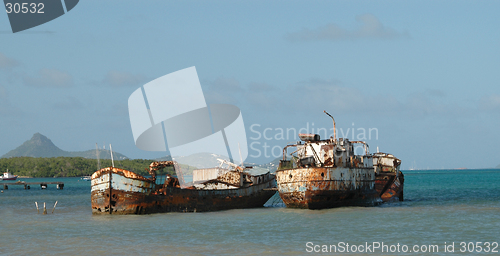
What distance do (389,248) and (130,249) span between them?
42.9 feet

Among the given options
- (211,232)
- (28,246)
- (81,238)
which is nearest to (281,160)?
(211,232)

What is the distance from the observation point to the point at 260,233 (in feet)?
105

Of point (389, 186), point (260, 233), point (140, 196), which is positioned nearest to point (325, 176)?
point (260, 233)

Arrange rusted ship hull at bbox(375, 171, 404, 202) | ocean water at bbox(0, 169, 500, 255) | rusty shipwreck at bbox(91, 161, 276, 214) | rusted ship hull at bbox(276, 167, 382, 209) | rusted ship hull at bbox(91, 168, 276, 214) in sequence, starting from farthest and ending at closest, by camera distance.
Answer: rusted ship hull at bbox(375, 171, 404, 202)
rusted ship hull at bbox(276, 167, 382, 209)
rusty shipwreck at bbox(91, 161, 276, 214)
rusted ship hull at bbox(91, 168, 276, 214)
ocean water at bbox(0, 169, 500, 255)

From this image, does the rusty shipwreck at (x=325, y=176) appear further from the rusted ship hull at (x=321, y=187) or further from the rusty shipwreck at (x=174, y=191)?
the rusty shipwreck at (x=174, y=191)

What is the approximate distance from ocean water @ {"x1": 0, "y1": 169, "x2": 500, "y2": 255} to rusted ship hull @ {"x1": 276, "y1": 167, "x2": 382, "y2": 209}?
100cm

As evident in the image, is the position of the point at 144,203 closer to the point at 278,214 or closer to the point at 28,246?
the point at 278,214

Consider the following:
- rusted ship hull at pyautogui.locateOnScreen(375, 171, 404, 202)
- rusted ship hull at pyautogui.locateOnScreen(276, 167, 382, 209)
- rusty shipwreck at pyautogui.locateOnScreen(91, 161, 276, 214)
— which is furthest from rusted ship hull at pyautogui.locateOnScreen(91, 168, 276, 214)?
rusted ship hull at pyautogui.locateOnScreen(375, 171, 404, 202)

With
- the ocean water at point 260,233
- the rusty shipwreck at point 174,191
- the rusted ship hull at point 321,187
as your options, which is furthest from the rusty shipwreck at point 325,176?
the rusty shipwreck at point 174,191

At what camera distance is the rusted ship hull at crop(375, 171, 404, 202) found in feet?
190

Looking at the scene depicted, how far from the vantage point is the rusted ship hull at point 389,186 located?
2281 inches

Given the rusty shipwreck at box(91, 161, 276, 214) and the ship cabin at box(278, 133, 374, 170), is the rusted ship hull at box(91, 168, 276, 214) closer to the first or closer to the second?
the rusty shipwreck at box(91, 161, 276, 214)

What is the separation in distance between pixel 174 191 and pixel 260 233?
44.0 ft

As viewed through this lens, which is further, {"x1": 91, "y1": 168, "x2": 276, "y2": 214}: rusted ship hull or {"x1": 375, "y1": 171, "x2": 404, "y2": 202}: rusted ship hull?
{"x1": 375, "y1": 171, "x2": 404, "y2": 202}: rusted ship hull
